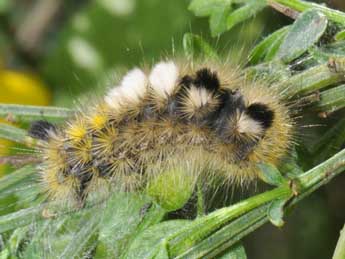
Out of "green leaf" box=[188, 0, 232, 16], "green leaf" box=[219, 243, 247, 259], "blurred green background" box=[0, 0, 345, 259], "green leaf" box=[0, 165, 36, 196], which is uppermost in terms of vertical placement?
"blurred green background" box=[0, 0, 345, 259]

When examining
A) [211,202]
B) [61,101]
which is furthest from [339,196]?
[211,202]

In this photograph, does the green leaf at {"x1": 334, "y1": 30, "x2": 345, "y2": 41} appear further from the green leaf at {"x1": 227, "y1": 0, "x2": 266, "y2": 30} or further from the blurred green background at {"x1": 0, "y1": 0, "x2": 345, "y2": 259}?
the blurred green background at {"x1": 0, "y1": 0, "x2": 345, "y2": 259}

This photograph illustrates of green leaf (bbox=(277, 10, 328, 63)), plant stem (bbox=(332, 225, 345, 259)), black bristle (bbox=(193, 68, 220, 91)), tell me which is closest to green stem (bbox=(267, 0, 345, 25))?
green leaf (bbox=(277, 10, 328, 63))

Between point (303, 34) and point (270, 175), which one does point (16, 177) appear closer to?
point (270, 175)

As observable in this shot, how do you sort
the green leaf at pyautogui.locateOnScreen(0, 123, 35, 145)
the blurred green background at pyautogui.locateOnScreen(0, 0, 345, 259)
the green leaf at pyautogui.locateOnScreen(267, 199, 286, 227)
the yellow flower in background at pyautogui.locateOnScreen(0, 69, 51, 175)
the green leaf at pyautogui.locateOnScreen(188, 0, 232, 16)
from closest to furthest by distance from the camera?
the green leaf at pyautogui.locateOnScreen(267, 199, 286, 227) → the green leaf at pyautogui.locateOnScreen(188, 0, 232, 16) → the green leaf at pyautogui.locateOnScreen(0, 123, 35, 145) → the yellow flower in background at pyautogui.locateOnScreen(0, 69, 51, 175) → the blurred green background at pyautogui.locateOnScreen(0, 0, 345, 259)

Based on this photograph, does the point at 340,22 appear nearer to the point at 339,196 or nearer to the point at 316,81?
the point at 316,81

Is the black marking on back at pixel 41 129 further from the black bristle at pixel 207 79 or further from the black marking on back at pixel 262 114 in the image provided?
the black marking on back at pixel 262 114

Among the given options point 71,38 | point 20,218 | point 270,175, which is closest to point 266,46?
point 270,175

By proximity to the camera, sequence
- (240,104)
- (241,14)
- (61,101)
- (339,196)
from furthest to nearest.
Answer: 1. (61,101)
2. (339,196)
3. (241,14)
4. (240,104)
